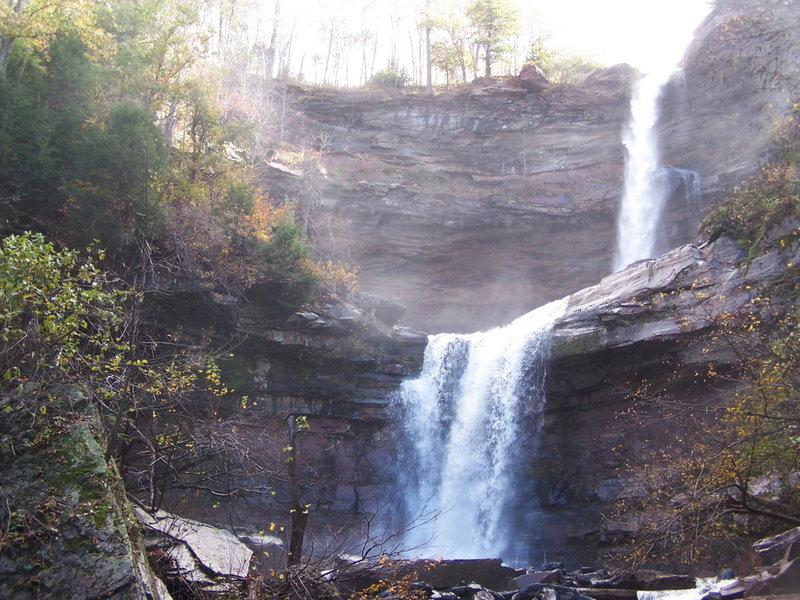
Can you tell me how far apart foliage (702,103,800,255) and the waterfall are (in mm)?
6386

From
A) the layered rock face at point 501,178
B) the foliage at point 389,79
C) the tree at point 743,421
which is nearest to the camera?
the tree at point 743,421

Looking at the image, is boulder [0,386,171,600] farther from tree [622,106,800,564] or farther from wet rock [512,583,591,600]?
wet rock [512,583,591,600]

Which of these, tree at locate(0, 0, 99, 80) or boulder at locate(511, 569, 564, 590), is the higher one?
tree at locate(0, 0, 99, 80)

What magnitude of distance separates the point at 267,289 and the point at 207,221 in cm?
329

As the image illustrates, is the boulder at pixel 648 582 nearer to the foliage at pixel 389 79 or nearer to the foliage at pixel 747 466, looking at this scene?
the foliage at pixel 747 466

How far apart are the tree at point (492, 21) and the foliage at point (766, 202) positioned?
21862 mm

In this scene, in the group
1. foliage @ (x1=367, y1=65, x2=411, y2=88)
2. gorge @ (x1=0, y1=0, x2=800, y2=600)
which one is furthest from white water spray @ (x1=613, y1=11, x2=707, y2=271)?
foliage @ (x1=367, y1=65, x2=411, y2=88)

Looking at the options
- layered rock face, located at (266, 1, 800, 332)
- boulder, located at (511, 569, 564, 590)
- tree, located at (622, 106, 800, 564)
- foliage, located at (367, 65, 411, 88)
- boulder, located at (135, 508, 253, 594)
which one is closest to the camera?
boulder, located at (135, 508, 253, 594)

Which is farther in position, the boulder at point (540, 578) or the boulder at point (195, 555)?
the boulder at point (540, 578)

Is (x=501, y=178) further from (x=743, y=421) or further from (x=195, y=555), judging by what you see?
(x=195, y=555)

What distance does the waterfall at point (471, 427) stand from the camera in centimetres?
2142

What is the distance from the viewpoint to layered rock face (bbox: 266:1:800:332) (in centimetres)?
2861

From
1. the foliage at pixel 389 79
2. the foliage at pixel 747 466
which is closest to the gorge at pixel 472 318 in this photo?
the foliage at pixel 747 466

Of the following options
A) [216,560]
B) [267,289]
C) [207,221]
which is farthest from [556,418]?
[216,560]
